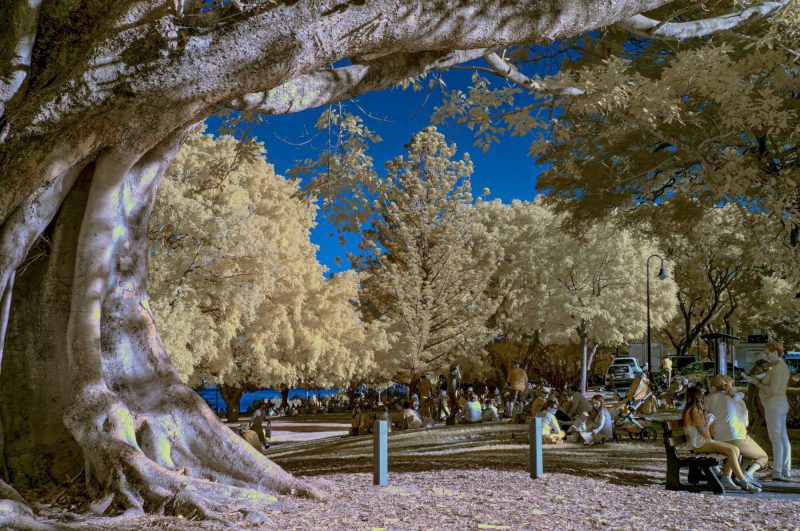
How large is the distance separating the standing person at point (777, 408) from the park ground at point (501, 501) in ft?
1.97

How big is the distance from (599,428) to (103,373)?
11.1 meters

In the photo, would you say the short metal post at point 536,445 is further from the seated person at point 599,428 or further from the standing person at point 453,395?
the standing person at point 453,395

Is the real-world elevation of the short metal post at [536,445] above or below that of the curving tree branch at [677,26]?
below

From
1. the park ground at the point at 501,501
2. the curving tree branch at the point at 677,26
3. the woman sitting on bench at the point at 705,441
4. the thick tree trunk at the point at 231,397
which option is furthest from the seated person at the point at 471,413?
the curving tree branch at the point at 677,26

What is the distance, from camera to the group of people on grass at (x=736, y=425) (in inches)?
358

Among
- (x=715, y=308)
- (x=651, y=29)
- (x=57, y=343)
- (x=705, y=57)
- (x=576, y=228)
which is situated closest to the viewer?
(x=57, y=343)

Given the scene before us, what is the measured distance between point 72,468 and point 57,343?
119 centimetres

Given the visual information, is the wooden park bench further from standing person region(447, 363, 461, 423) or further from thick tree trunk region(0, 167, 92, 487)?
standing person region(447, 363, 461, 423)

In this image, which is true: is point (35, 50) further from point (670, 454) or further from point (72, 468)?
point (670, 454)

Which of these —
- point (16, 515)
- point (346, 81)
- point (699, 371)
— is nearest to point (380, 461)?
point (16, 515)

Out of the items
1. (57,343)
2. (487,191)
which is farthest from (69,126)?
(487,191)

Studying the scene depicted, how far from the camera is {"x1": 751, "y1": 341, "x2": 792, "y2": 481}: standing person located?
9.88 metres

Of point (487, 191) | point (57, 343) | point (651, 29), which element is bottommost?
point (57, 343)

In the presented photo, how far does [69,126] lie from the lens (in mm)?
5160
